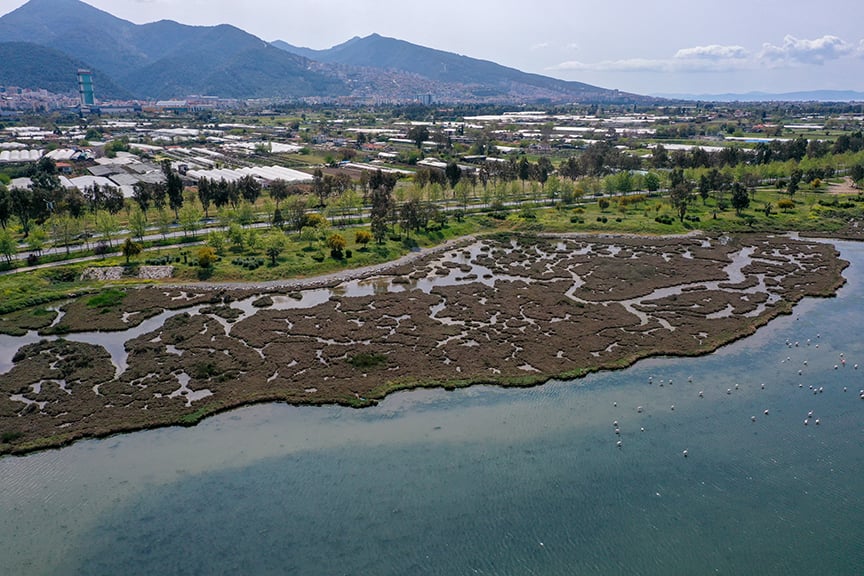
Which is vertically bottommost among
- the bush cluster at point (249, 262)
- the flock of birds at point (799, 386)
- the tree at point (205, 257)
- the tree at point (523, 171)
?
the flock of birds at point (799, 386)

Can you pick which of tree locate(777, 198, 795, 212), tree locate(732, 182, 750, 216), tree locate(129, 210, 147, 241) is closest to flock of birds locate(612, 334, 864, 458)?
tree locate(732, 182, 750, 216)

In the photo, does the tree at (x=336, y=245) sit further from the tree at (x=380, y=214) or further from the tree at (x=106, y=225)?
the tree at (x=106, y=225)

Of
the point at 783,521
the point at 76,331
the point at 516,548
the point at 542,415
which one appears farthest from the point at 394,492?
the point at 76,331

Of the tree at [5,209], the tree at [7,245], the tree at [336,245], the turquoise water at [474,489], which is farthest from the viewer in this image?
the tree at [5,209]

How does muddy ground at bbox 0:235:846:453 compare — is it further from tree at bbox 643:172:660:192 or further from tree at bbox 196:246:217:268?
tree at bbox 643:172:660:192

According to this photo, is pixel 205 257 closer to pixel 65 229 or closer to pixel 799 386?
pixel 65 229

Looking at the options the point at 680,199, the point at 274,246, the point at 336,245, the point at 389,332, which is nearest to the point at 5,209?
the point at 274,246

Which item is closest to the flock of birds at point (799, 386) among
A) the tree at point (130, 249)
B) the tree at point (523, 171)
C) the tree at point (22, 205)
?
the tree at point (130, 249)
